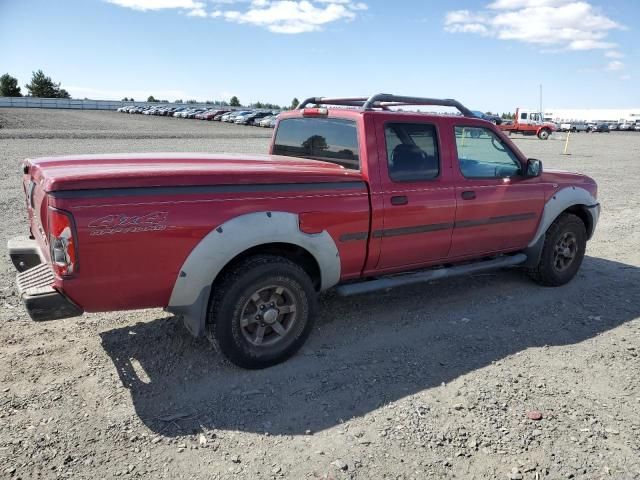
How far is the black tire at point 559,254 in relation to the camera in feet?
18.6

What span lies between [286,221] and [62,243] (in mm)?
1444

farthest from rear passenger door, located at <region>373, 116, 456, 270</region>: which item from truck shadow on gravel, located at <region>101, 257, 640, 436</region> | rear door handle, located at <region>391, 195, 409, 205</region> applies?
truck shadow on gravel, located at <region>101, 257, 640, 436</region>

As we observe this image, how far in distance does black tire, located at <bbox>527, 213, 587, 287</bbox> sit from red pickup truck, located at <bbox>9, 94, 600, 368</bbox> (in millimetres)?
24

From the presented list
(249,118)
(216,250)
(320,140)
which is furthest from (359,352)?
(249,118)

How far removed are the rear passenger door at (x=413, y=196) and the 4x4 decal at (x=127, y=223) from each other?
1.78 metres

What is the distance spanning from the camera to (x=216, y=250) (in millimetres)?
3465

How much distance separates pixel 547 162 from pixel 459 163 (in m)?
17.4

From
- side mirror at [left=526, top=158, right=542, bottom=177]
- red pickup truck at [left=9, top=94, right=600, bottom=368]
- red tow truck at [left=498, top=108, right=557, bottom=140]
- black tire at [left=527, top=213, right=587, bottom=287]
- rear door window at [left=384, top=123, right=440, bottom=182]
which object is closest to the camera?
red pickup truck at [left=9, top=94, right=600, bottom=368]

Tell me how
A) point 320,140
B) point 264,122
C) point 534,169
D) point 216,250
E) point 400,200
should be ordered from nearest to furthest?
point 216,250, point 400,200, point 320,140, point 534,169, point 264,122

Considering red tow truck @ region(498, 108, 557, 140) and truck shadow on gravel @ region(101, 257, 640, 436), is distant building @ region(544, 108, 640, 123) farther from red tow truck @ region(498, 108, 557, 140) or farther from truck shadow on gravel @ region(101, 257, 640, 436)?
truck shadow on gravel @ region(101, 257, 640, 436)

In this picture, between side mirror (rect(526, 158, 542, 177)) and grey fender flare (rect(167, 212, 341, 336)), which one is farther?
side mirror (rect(526, 158, 542, 177))

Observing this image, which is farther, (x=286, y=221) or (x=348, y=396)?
(x=286, y=221)

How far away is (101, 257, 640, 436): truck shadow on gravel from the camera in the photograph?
3.38m

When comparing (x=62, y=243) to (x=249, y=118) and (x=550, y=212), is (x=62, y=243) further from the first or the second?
(x=249, y=118)
